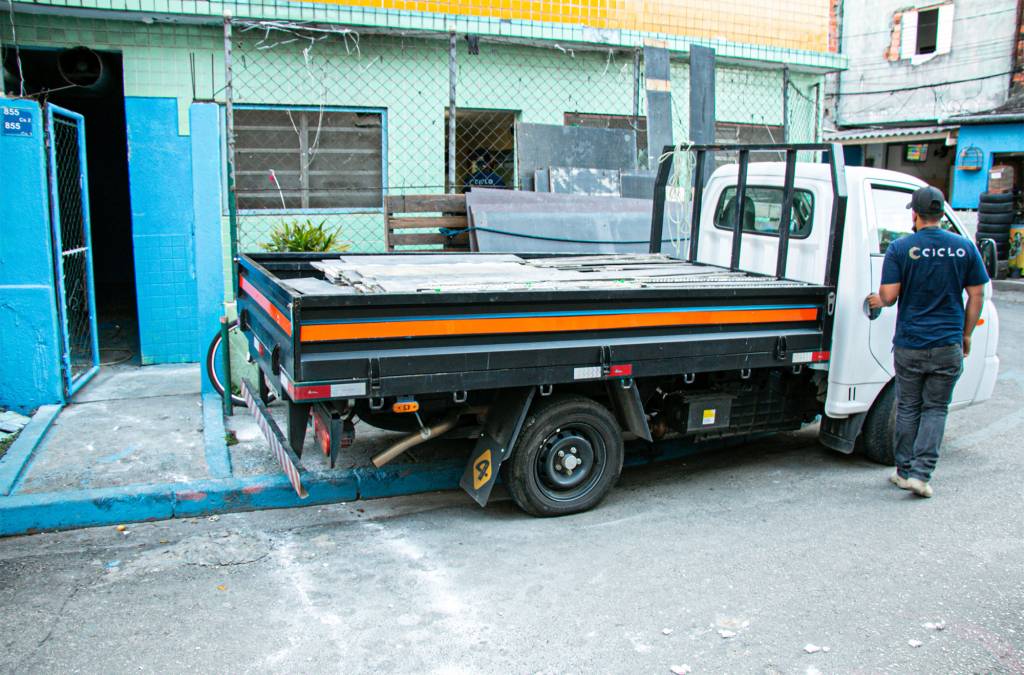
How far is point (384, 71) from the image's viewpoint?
32.0 feet

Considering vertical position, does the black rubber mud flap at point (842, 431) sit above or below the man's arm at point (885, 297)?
below

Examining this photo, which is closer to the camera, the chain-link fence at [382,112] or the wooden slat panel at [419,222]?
the wooden slat panel at [419,222]

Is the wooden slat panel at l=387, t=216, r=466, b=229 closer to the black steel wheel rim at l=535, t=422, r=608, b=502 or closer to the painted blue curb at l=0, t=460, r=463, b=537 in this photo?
the painted blue curb at l=0, t=460, r=463, b=537

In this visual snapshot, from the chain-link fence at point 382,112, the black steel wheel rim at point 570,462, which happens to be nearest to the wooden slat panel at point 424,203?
the chain-link fence at point 382,112

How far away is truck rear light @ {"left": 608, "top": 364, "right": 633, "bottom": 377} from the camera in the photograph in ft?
16.3

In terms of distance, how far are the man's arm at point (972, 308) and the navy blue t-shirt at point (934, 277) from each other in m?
0.04

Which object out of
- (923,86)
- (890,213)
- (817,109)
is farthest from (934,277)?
(923,86)

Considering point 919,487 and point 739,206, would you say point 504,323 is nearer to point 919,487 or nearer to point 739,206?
point 739,206

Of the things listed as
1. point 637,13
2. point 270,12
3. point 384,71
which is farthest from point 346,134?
point 637,13

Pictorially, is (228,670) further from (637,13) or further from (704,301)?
(637,13)

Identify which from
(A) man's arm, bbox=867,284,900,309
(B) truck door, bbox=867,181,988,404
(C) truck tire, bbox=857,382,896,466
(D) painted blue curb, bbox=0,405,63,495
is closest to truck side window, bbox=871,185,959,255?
(B) truck door, bbox=867,181,988,404

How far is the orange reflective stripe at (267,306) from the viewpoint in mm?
4426

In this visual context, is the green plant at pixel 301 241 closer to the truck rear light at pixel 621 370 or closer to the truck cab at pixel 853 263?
the truck cab at pixel 853 263

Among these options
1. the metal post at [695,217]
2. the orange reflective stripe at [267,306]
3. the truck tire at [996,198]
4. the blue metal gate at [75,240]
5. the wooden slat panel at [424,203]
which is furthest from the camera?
the truck tire at [996,198]
